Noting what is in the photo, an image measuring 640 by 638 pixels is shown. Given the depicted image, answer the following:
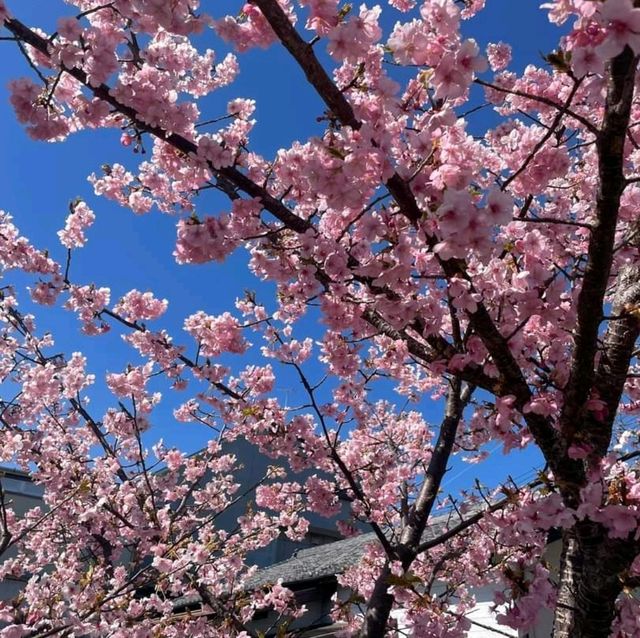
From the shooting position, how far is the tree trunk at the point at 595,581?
102 inches

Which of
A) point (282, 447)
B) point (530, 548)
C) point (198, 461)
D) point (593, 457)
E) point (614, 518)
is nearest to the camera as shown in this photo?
point (614, 518)

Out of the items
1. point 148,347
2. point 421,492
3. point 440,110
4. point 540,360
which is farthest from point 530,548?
point 148,347

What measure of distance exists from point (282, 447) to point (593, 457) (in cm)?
367

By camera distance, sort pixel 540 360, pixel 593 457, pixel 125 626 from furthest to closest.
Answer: pixel 125 626 → pixel 540 360 → pixel 593 457

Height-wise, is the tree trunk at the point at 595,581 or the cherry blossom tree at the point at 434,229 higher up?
the cherry blossom tree at the point at 434,229

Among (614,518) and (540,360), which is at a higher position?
(540,360)

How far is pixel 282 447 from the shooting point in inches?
228

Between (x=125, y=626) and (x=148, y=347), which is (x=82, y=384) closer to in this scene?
(x=148, y=347)

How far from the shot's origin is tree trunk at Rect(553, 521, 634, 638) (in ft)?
8.49

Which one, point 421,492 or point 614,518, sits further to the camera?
point 421,492

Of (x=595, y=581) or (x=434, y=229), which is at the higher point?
(x=434, y=229)

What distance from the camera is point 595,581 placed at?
103 inches

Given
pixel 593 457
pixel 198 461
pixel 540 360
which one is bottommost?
pixel 593 457

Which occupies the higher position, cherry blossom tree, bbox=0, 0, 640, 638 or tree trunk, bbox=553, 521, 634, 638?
cherry blossom tree, bbox=0, 0, 640, 638
